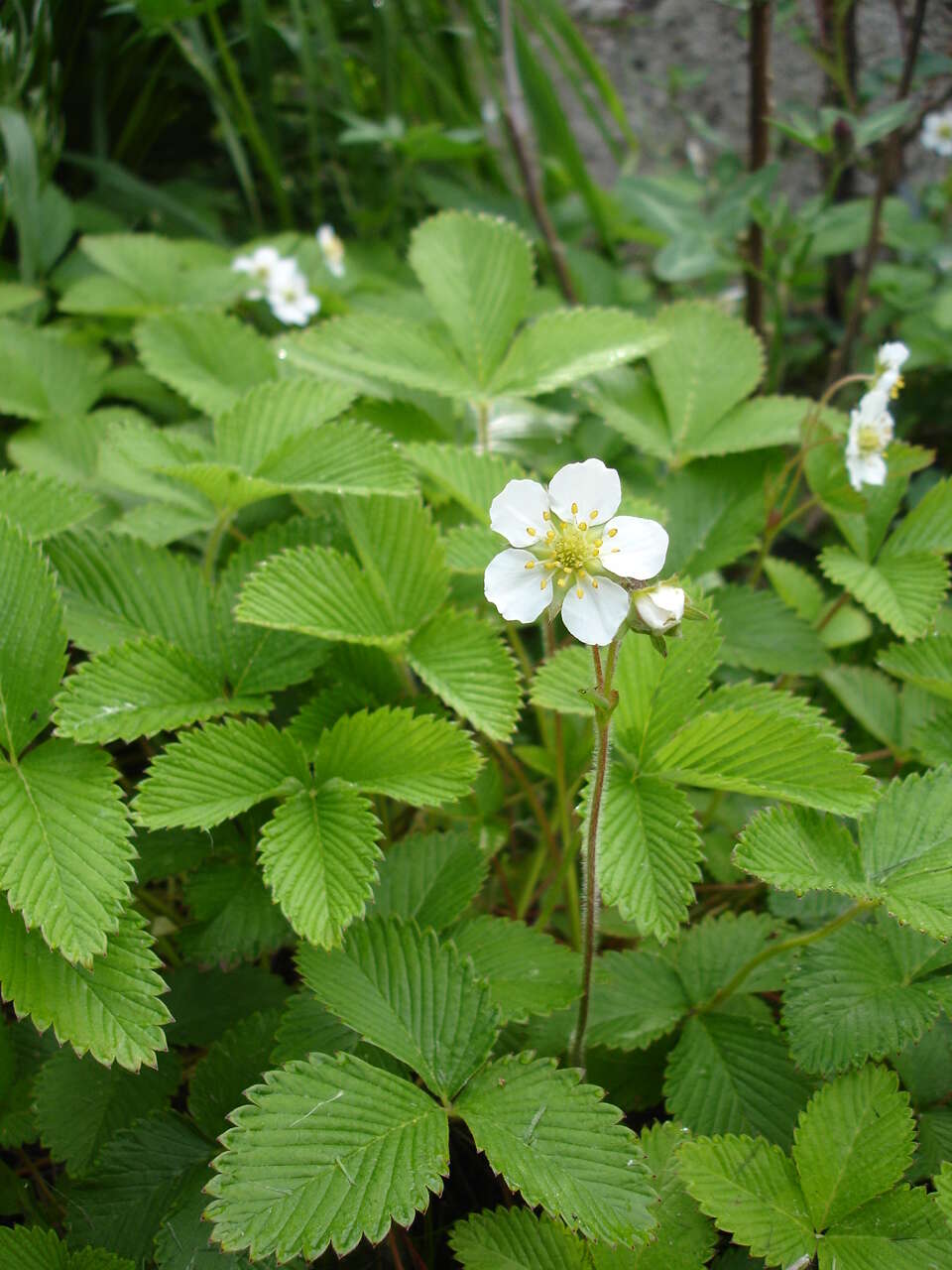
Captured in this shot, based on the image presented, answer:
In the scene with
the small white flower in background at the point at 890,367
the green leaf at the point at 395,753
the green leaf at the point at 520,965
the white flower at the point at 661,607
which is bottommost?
the green leaf at the point at 520,965

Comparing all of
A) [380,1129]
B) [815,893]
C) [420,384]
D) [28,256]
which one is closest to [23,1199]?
[380,1129]

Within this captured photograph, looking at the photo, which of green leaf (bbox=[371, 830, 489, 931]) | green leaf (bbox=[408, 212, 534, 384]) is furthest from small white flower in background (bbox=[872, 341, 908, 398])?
green leaf (bbox=[371, 830, 489, 931])

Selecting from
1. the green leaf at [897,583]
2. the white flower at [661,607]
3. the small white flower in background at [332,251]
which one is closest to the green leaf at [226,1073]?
the white flower at [661,607]

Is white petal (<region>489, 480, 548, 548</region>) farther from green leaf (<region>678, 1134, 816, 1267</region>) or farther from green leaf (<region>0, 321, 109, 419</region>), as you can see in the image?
green leaf (<region>0, 321, 109, 419</region>)

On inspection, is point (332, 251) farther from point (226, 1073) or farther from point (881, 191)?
point (226, 1073)

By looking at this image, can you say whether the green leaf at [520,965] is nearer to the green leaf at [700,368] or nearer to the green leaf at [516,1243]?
the green leaf at [516,1243]

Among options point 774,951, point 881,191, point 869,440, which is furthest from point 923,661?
point 881,191

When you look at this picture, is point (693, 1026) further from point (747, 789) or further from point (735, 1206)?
point (747, 789)
